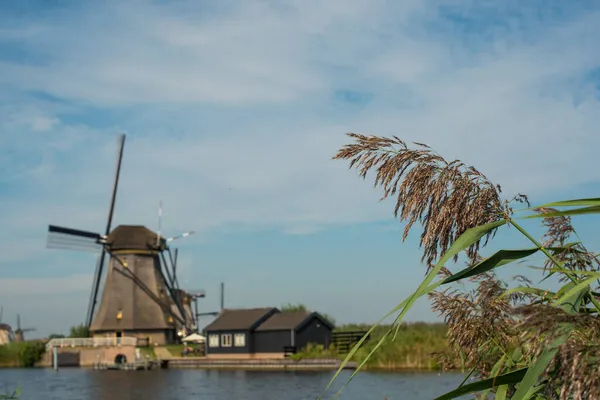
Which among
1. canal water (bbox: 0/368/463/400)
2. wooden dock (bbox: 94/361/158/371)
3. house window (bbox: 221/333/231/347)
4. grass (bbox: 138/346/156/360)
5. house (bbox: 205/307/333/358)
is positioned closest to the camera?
canal water (bbox: 0/368/463/400)

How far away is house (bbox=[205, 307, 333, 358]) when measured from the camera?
45906mm

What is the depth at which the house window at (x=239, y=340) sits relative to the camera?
48188 millimetres

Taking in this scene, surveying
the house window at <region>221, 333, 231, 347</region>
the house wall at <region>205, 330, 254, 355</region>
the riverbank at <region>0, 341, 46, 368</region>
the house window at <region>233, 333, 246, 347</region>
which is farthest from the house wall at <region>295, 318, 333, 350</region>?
the riverbank at <region>0, 341, 46, 368</region>

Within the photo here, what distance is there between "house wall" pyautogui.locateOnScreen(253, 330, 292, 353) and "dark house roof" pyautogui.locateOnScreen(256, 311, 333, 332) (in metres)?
0.33

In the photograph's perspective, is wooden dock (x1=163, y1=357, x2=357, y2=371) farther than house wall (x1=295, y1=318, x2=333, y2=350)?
No

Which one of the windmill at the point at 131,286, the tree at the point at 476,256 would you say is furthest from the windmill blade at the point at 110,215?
the tree at the point at 476,256

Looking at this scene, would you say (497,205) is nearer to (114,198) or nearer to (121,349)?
(121,349)

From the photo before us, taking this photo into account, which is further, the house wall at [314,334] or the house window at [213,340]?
the house window at [213,340]

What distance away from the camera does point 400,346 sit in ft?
114

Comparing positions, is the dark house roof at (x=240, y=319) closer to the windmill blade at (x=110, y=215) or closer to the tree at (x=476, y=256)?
the windmill blade at (x=110, y=215)

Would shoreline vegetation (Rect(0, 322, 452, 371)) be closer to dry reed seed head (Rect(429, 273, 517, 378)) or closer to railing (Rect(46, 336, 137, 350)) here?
railing (Rect(46, 336, 137, 350))

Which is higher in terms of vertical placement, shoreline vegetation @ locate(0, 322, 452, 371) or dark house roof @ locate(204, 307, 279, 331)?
dark house roof @ locate(204, 307, 279, 331)

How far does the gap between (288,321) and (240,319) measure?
4143mm

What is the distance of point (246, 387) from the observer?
29344 millimetres
